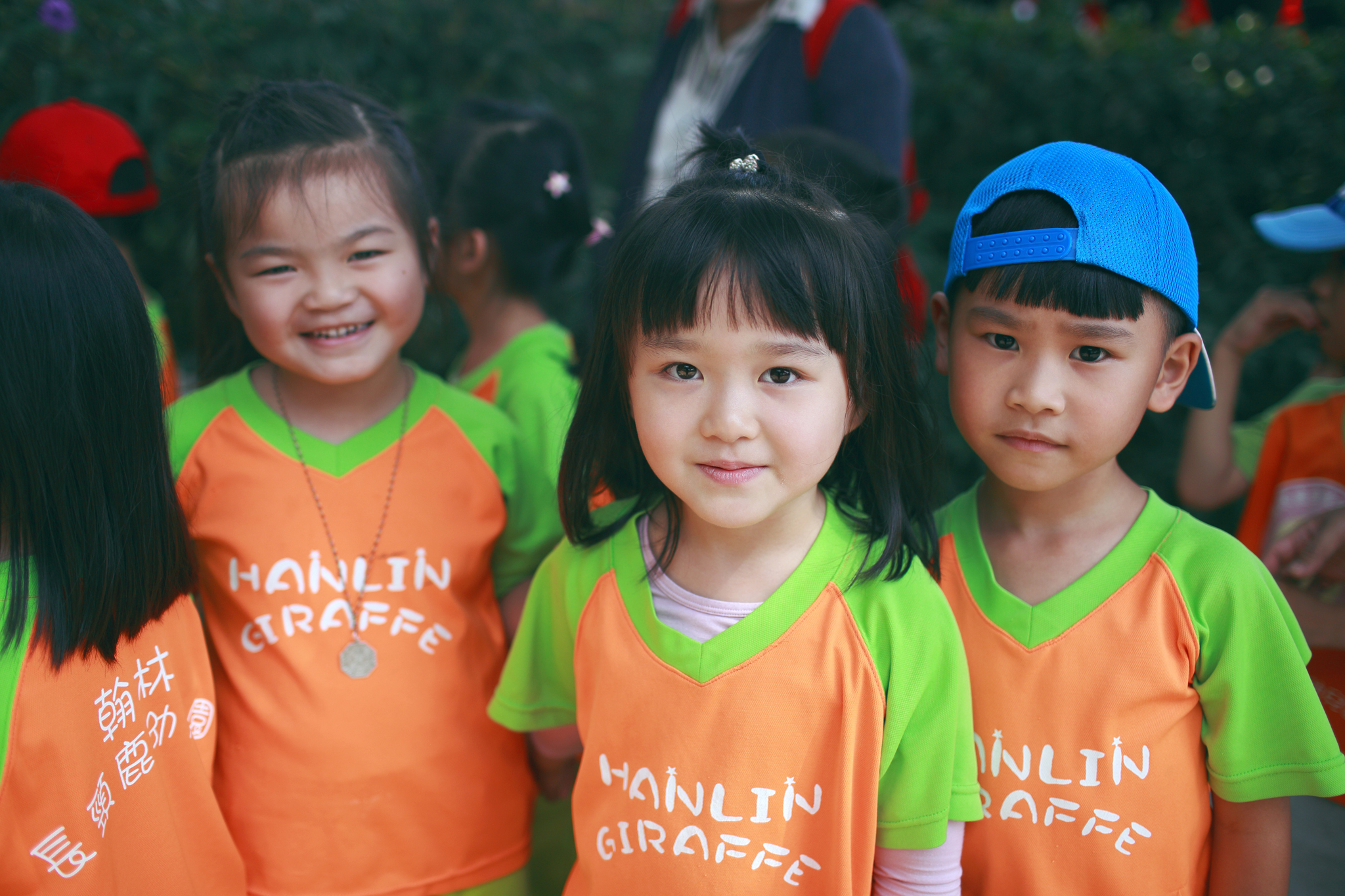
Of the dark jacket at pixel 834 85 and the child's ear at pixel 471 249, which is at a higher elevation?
the dark jacket at pixel 834 85

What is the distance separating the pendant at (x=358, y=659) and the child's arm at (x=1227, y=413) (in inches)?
74.0

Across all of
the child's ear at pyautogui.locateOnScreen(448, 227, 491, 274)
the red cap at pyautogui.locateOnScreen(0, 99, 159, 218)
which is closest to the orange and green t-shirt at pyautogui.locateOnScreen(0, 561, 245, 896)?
the child's ear at pyautogui.locateOnScreen(448, 227, 491, 274)

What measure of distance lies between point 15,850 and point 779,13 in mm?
2663

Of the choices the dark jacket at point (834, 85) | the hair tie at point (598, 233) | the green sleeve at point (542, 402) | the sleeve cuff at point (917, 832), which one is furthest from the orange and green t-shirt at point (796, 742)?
the hair tie at point (598, 233)

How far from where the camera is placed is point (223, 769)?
5.70ft

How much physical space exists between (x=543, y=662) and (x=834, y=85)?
1845 millimetres

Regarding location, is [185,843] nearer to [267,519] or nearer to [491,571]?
[267,519]

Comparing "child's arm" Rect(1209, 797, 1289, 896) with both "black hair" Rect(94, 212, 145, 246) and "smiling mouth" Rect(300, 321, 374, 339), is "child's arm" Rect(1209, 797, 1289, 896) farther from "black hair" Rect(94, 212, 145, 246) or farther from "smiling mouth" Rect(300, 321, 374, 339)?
"black hair" Rect(94, 212, 145, 246)

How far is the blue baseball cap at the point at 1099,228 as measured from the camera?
55.8 inches

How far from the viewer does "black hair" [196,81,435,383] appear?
5.77 feet

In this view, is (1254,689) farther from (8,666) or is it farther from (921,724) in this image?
(8,666)

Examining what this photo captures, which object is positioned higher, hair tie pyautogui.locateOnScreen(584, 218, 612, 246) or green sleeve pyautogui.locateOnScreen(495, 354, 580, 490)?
hair tie pyautogui.locateOnScreen(584, 218, 612, 246)

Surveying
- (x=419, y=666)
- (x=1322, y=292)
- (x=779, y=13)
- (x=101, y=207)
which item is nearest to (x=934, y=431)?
(x=419, y=666)

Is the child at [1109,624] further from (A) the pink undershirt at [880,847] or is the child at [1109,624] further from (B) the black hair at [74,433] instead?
(B) the black hair at [74,433]
